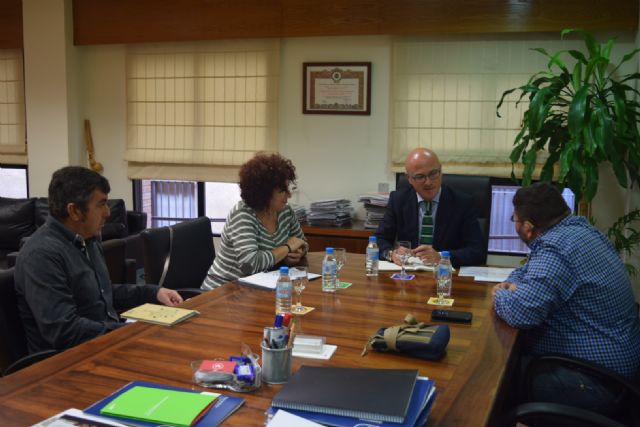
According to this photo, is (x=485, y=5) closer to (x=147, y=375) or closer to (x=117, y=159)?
(x=117, y=159)

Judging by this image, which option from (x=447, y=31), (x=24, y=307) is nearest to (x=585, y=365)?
(x=24, y=307)

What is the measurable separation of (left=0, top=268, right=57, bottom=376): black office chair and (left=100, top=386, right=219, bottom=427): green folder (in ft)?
2.63

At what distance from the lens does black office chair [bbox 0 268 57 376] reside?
6.78 ft

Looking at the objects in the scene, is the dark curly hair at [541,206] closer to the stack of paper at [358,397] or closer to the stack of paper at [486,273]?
the stack of paper at [486,273]

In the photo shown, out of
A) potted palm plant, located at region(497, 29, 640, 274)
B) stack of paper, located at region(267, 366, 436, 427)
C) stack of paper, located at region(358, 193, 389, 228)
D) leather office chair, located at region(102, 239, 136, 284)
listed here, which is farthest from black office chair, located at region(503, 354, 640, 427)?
stack of paper, located at region(358, 193, 389, 228)

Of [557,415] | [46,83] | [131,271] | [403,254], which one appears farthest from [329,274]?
[46,83]

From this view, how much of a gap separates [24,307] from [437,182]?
2147 mm

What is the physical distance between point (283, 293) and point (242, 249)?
73 cm

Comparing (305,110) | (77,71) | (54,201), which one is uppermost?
(77,71)

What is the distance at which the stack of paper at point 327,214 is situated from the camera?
15.9 ft

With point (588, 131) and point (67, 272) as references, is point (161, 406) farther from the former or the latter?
point (588, 131)

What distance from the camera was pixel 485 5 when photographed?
4.62 m

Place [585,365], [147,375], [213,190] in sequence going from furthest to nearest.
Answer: [213,190] → [585,365] → [147,375]

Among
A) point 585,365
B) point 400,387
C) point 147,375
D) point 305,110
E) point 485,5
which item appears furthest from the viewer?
point 305,110
